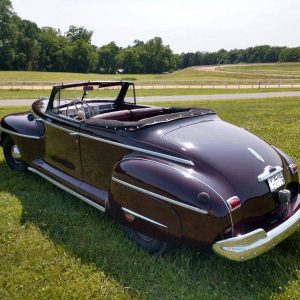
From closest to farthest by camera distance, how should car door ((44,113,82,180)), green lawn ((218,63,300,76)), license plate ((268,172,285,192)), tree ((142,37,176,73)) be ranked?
license plate ((268,172,285,192)), car door ((44,113,82,180)), green lawn ((218,63,300,76)), tree ((142,37,176,73))

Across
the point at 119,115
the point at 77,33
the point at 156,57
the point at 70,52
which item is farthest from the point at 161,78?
the point at 119,115

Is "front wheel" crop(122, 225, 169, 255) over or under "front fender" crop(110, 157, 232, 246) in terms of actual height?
under

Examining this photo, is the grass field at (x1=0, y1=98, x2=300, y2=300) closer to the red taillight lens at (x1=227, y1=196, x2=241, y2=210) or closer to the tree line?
the red taillight lens at (x1=227, y1=196, x2=241, y2=210)

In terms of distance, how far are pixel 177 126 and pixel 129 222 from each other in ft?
3.25

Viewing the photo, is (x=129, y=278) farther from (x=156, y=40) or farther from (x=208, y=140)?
(x=156, y=40)

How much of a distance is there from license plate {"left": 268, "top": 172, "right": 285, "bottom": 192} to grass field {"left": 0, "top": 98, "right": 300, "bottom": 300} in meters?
0.59

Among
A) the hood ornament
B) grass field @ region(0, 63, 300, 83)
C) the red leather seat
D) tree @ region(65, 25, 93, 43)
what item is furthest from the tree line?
the hood ornament

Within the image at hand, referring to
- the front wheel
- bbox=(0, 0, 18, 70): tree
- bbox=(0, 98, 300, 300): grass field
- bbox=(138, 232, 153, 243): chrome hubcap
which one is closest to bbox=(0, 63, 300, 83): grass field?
bbox=(0, 0, 18, 70): tree

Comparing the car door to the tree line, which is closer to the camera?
the car door

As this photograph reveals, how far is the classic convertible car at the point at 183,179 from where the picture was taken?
2674mm

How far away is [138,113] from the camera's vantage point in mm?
4262

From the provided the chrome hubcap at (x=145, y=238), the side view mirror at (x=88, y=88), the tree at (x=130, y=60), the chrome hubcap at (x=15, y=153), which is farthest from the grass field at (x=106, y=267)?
the tree at (x=130, y=60)

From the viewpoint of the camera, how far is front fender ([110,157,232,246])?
265cm

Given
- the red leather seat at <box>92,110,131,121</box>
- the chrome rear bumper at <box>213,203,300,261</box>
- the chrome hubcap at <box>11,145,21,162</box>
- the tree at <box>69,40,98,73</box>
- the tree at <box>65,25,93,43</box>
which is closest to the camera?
the chrome rear bumper at <box>213,203,300,261</box>
